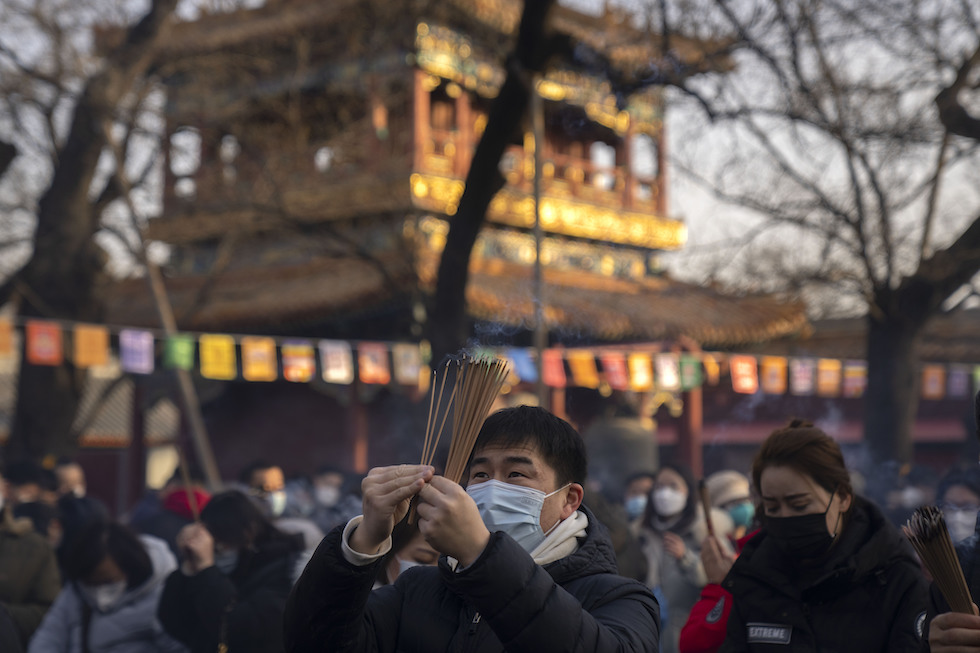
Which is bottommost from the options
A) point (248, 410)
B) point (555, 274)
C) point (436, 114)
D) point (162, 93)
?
point (248, 410)

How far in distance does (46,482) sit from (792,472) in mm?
5491

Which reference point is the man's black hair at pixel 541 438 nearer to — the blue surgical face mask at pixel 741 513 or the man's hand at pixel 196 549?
the man's hand at pixel 196 549

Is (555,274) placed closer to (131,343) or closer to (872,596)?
(131,343)

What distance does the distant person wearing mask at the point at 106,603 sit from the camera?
382 centimetres

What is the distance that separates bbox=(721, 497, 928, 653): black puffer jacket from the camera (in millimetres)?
2527

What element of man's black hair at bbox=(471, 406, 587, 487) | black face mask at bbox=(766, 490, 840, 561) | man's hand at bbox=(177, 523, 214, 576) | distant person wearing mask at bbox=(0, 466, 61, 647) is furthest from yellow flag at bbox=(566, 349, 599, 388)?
man's black hair at bbox=(471, 406, 587, 487)

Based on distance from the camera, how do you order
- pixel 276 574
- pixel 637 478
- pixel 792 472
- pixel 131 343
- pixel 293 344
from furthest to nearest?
pixel 293 344
pixel 131 343
pixel 637 478
pixel 276 574
pixel 792 472

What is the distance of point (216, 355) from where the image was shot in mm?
10430

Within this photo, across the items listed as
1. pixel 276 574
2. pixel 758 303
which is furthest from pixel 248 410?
pixel 276 574

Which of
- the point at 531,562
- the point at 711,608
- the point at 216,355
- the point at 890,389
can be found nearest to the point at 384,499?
the point at 531,562

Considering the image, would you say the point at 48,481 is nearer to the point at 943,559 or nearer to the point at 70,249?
the point at 70,249

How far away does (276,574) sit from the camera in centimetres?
364

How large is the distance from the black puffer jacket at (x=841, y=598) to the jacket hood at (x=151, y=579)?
2.22m

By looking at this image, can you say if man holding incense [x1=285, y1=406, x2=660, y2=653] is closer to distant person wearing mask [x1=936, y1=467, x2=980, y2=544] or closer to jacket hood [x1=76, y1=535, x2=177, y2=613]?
jacket hood [x1=76, y1=535, x2=177, y2=613]
